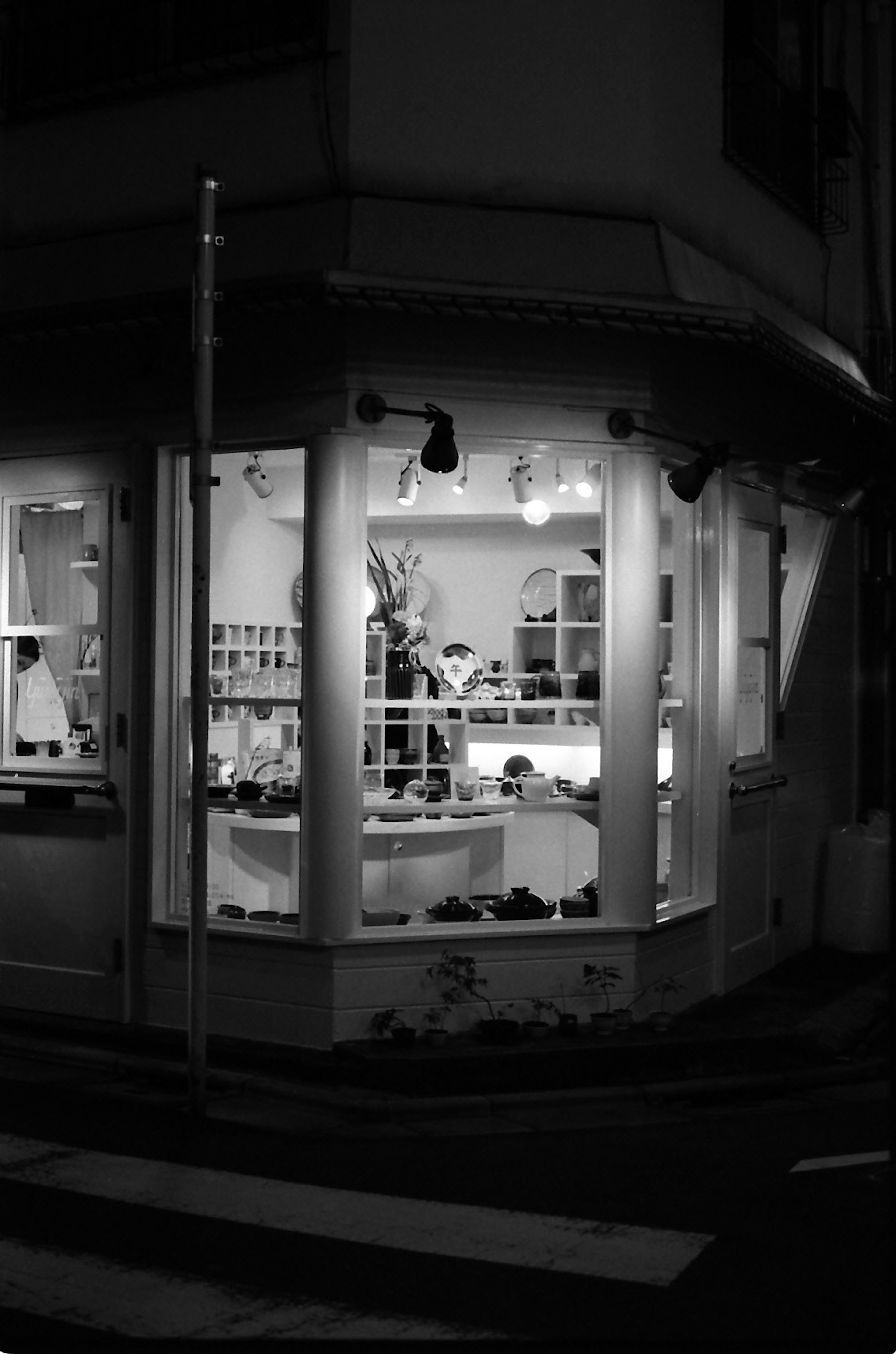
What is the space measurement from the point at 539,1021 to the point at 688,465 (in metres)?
3.39

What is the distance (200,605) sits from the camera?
7285mm

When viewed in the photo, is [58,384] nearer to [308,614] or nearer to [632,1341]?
[308,614]

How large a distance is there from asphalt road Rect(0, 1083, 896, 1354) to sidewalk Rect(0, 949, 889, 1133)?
25 cm

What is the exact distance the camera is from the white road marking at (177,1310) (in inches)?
187

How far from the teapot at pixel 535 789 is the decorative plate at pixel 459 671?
314cm

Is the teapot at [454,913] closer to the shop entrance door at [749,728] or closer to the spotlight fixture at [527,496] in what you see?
the shop entrance door at [749,728]

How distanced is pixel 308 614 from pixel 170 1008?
95.9 inches

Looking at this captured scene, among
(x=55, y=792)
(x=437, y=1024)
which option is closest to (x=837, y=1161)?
(x=437, y=1024)

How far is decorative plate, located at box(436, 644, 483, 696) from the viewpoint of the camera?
13234mm

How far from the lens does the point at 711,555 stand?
390 inches

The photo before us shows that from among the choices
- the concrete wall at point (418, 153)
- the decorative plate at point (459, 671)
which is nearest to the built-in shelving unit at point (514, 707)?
the decorative plate at point (459, 671)

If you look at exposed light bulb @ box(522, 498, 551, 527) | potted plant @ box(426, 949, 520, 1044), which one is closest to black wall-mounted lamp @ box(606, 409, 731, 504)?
potted plant @ box(426, 949, 520, 1044)

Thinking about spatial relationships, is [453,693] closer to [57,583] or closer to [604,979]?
[57,583]

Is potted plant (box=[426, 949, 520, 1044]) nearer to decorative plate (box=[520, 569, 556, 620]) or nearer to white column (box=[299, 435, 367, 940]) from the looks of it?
white column (box=[299, 435, 367, 940])
